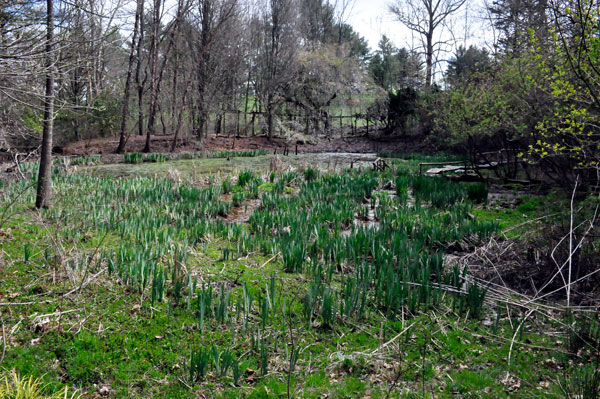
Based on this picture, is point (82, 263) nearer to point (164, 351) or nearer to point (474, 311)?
point (164, 351)

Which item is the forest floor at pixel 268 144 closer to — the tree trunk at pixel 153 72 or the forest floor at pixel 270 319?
the tree trunk at pixel 153 72

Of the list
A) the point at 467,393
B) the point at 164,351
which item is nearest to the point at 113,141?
the point at 164,351

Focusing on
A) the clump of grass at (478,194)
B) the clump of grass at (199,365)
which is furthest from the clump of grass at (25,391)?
the clump of grass at (478,194)

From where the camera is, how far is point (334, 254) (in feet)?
15.6

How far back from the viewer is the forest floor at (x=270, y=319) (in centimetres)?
277

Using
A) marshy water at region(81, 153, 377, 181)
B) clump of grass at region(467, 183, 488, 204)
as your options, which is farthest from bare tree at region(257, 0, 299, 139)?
clump of grass at region(467, 183, 488, 204)

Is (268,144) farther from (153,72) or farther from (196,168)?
(196,168)

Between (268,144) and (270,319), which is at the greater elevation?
(268,144)

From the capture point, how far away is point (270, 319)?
352 centimetres

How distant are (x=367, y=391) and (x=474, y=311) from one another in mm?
1448

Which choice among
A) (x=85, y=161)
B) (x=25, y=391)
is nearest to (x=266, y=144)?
(x=85, y=161)

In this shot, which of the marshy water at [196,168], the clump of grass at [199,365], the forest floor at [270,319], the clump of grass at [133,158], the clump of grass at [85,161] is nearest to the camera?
the clump of grass at [199,365]

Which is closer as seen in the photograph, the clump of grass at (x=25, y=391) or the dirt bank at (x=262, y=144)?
the clump of grass at (x=25, y=391)


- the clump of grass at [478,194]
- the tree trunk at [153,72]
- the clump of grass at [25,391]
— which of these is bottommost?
the clump of grass at [25,391]
